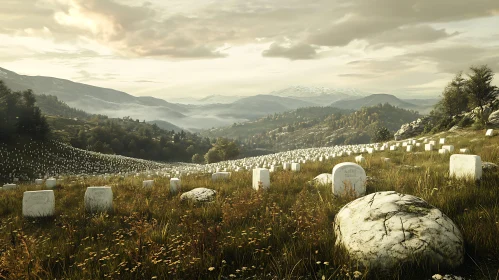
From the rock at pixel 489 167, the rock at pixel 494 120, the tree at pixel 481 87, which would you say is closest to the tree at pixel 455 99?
the tree at pixel 481 87

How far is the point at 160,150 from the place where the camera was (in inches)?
5502

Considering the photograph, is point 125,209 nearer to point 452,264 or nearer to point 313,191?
point 313,191

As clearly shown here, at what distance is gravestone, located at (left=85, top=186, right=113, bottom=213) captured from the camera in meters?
8.08

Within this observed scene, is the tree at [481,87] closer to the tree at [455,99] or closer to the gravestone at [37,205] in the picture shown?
the tree at [455,99]

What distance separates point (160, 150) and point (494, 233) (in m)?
143

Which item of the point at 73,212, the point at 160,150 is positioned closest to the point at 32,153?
the point at 73,212

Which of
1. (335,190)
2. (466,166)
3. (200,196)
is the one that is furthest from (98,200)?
(466,166)

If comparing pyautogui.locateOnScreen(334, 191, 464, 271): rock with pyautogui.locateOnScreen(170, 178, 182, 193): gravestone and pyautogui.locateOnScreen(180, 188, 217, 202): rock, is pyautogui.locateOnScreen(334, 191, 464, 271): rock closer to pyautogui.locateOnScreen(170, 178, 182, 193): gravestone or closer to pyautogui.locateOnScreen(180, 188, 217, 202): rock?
pyautogui.locateOnScreen(180, 188, 217, 202): rock

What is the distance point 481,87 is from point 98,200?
52138 mm

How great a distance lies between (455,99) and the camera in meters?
52.2

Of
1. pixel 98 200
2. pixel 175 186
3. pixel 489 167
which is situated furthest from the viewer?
pixel 175 186

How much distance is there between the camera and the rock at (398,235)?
3717mm

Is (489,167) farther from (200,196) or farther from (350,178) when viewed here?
(200,196)

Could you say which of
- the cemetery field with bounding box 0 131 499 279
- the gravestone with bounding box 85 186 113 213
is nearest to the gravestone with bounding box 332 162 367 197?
the cemetery field with bounding box 0 131 499 279
